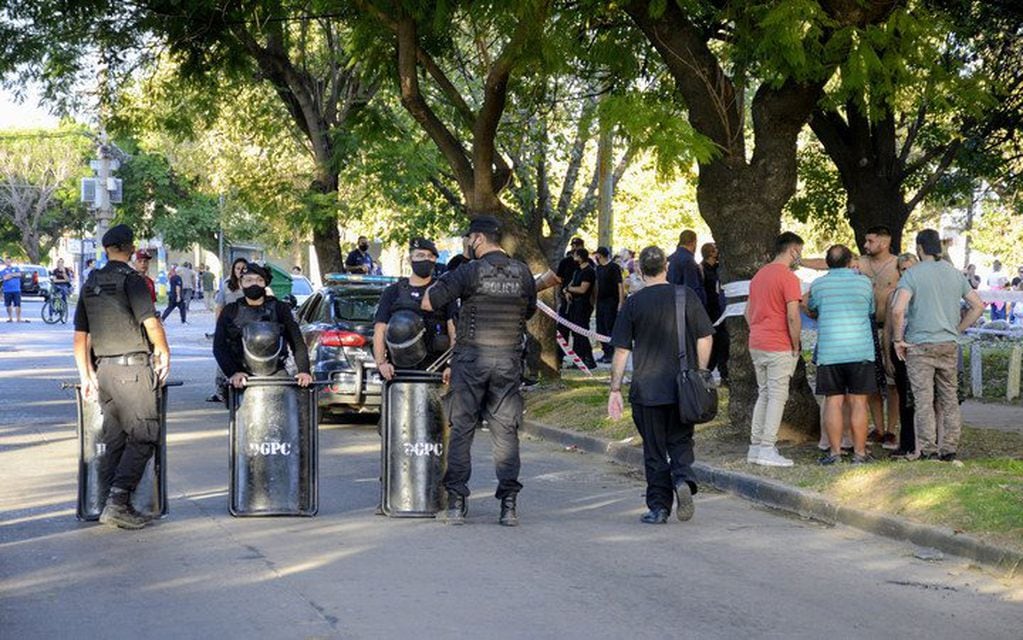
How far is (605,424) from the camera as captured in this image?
15.7 metres

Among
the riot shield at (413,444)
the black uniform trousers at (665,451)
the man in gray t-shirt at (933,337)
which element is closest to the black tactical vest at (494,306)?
the riot shield at (413,444)

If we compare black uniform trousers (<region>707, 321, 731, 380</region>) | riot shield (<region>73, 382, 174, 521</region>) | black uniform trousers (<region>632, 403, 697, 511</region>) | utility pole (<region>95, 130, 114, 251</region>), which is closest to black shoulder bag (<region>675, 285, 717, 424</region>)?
black uniform trousers (<region>632, 403, 697, 511</region>)

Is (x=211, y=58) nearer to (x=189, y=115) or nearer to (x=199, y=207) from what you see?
(x=189, y=115)

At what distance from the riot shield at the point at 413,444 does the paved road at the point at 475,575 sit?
7.4 inches

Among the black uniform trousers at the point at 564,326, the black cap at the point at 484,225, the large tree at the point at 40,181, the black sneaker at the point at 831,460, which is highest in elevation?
the large tree at the point at 40,181

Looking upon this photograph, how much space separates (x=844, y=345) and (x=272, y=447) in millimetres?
4919

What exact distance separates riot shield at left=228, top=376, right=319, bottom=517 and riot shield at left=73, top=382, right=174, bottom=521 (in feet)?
1.57

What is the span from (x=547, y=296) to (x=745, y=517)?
387 inches

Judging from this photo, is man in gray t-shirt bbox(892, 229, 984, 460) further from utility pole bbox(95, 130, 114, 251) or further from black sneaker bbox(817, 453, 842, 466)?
utility pole bbox(95, 130, 114, 251)

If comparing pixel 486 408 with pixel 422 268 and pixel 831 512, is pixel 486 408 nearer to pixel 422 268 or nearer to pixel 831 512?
pixel 422 268

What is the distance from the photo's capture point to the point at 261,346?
33.4 ft

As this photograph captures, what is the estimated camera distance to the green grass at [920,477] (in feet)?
32.1

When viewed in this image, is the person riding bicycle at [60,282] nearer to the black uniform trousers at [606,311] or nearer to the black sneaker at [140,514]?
the black uniform trousers at [606,311]

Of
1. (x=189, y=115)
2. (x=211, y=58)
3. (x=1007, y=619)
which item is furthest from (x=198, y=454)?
(x=189, y=115)
